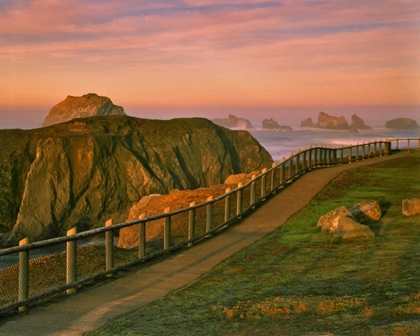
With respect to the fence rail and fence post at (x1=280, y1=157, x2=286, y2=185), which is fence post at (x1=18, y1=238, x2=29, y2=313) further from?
fence post at (x1=280, y1=157, x2=286, y2=185)

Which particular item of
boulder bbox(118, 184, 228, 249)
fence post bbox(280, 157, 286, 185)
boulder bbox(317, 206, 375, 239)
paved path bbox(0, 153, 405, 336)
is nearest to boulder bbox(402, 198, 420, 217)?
boulder bbox(317, 206, 375, 239)

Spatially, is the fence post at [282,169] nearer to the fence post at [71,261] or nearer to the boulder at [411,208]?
the boulder at [411,208]

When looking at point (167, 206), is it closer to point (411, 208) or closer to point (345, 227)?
point (411, 208)

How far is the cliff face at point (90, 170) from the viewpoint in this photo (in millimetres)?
108188

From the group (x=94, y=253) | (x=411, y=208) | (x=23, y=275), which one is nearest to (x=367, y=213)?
(x=411, y=208)

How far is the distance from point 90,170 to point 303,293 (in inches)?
4203

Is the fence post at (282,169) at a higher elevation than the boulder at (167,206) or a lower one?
higher

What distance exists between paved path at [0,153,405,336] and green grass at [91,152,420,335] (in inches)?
17.0

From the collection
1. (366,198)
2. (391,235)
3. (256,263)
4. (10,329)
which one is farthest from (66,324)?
(366,198)

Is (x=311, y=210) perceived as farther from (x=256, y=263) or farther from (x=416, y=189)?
(x=256, y=263)

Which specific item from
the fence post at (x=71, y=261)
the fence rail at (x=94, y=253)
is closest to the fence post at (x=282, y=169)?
the fence rail at (x=94, y=253)

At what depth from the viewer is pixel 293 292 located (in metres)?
9.98

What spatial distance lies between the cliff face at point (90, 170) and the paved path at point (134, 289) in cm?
8845

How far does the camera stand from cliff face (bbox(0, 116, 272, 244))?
108188 millimetres
